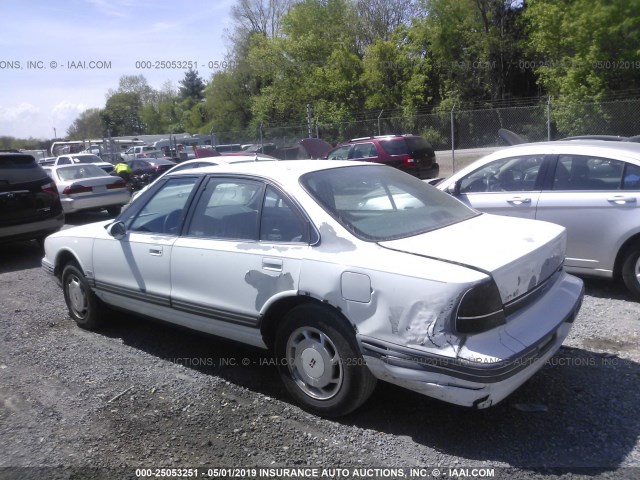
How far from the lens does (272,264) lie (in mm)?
3709

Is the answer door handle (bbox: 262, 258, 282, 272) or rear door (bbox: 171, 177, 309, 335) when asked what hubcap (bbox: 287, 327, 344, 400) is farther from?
door handle (bbox: 262, 258, 282, 272)

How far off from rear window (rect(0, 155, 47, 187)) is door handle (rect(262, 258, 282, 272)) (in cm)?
692

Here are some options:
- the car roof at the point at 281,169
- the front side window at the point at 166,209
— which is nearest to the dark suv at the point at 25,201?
the front side window at the point at 166,209

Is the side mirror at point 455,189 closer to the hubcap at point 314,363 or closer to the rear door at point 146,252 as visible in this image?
the rear door at point 146,252

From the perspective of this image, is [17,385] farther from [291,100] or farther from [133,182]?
[291,100]

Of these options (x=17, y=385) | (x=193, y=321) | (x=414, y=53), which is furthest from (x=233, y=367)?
(x=414, y=53)

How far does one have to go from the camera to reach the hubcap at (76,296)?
5.47m

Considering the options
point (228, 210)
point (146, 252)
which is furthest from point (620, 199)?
point (146, 252)

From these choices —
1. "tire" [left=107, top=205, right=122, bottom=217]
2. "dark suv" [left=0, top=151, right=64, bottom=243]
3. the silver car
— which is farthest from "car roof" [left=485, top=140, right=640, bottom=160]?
"tire" [left=107, top=205, right=122, bottom=217]

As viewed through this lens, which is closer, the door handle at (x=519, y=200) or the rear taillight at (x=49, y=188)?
the door handle at (x=519, y=200)

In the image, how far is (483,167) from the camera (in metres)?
6.43

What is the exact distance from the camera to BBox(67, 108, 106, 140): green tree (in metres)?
80.7

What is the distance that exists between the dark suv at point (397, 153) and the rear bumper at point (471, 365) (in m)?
13.9

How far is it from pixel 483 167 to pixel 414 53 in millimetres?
37791
